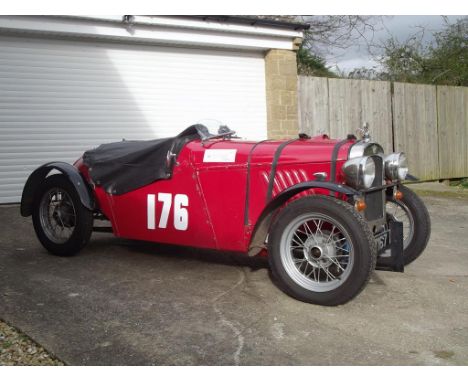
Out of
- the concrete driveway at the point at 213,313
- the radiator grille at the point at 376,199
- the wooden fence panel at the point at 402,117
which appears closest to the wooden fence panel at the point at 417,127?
the wooden fence panel at the point at 402,117

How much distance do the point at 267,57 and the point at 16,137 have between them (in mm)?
5198

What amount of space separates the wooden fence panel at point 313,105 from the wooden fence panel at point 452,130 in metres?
3.54

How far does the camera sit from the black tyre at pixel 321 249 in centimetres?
355

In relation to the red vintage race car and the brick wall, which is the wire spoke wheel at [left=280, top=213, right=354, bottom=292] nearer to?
the red vintage race car

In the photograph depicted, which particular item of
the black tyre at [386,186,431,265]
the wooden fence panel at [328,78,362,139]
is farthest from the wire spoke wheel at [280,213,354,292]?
the wooden fence panel at [328,78,362,139]

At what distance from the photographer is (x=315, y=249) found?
3.83m

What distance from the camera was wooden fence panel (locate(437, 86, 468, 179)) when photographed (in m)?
12.8

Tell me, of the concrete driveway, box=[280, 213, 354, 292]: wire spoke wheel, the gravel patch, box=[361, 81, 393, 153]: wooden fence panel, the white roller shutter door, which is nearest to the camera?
the gravel patch

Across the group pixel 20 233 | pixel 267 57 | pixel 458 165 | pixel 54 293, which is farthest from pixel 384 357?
pixel 458 165

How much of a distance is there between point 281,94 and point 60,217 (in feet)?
21.0

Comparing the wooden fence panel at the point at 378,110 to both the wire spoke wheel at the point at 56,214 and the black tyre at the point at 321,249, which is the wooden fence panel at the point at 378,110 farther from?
the black tyre at the point at 321,249

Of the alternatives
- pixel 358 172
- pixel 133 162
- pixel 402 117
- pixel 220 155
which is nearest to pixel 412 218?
pixel 358 172

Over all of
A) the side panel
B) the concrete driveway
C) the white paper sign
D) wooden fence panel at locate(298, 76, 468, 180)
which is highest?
wooden fence panel at locate(298, 76, 468, 180)

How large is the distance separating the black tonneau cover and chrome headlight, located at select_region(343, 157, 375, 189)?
1.52 m
